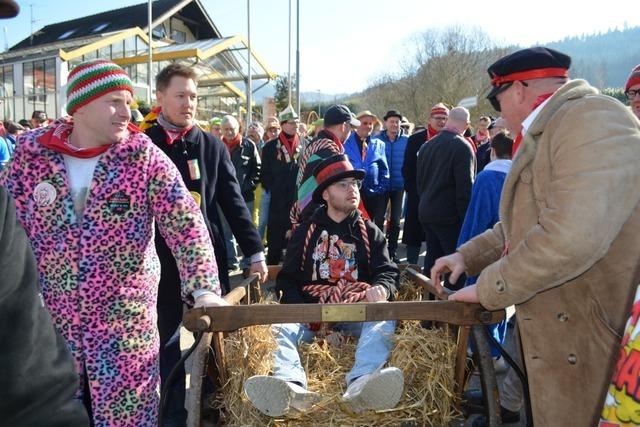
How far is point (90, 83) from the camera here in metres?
2.48

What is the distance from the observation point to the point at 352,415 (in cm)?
244

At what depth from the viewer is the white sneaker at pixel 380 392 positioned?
2377mm

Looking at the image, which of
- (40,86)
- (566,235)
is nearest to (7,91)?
(40,86)

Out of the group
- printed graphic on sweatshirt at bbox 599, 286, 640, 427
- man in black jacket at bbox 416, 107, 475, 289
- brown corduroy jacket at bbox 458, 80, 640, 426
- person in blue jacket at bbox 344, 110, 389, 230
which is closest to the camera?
printed graphic on sweatshirt at bbox 599, 286, 640, 427

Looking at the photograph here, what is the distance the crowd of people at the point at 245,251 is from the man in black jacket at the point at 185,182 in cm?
1

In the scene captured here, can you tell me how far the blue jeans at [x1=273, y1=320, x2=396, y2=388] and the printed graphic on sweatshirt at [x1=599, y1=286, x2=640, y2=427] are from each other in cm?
141

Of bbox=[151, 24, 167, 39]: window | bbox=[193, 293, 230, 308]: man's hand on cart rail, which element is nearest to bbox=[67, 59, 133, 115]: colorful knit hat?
bbox=[193, 293, 230, 308]: man's hand on cart rail

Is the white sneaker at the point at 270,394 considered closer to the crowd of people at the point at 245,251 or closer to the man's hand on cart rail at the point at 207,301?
the crowd of people at the point at 245,251

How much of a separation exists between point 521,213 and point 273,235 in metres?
5.69

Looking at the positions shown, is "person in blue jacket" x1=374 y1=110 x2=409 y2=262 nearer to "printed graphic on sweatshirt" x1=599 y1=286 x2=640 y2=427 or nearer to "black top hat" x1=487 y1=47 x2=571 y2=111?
"black top hat" x1=487 y1=47 x2=571 y2=111

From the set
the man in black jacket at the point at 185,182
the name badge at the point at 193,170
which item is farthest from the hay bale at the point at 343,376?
the name badge at the point at 193,170

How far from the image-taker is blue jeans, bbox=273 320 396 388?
107 inches

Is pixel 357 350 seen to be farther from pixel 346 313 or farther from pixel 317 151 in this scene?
pixel 317 151

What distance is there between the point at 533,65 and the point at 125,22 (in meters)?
34.9
